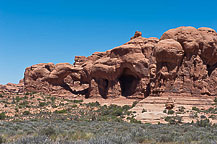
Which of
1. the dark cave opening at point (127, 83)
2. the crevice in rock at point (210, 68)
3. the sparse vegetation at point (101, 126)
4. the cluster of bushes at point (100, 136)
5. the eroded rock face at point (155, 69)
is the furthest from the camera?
the dark cave opening at point (127, 83)

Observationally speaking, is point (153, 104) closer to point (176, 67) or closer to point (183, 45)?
point (176, 67)

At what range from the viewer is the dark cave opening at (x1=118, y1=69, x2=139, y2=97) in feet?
139

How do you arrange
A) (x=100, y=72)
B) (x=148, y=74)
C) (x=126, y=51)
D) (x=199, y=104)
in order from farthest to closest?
(x=100, y=72)
(x=126, y=51)
(x=148, y=74)
(x=199, y=104)

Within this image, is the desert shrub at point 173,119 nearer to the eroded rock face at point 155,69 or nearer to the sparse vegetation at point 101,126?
the sparse vegetation at point 101,126

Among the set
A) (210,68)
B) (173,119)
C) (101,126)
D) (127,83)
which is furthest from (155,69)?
(101,126)

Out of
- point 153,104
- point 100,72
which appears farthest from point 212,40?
point 100,72

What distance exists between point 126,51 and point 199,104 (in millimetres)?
15312

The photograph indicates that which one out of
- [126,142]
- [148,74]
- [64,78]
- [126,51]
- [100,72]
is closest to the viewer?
[126,142]

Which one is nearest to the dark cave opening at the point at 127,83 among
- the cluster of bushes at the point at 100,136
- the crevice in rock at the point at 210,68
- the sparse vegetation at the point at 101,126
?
the sparse vegetation at the point at 101,126

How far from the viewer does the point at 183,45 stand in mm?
34469

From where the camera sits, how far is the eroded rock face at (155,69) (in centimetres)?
3372

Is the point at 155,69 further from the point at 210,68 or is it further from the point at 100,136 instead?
the point at 100,136

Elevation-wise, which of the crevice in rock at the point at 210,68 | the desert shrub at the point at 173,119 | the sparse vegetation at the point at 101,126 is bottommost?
the desert shrub at the point at 173,119

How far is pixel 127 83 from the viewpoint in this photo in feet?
148
